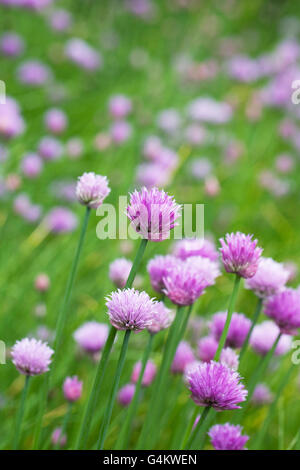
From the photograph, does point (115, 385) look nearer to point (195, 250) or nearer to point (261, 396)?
point (195, 250)

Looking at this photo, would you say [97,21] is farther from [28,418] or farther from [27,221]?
[28,418]

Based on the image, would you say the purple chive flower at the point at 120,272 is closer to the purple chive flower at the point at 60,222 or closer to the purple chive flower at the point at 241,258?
the purple chive flower at the point at 241,258

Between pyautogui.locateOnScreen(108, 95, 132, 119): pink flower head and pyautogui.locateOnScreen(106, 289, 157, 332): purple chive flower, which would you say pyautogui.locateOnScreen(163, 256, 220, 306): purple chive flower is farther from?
pyautogui.locateOnScreen(108, 95, 132, 119): pink flower head

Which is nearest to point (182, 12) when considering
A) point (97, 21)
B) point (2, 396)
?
point (97, 21)

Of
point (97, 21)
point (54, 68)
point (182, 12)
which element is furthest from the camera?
point (182, 12)

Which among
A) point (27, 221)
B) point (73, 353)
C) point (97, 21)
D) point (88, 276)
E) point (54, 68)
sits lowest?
point (73, 353)

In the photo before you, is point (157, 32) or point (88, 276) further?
point (157, 32)
